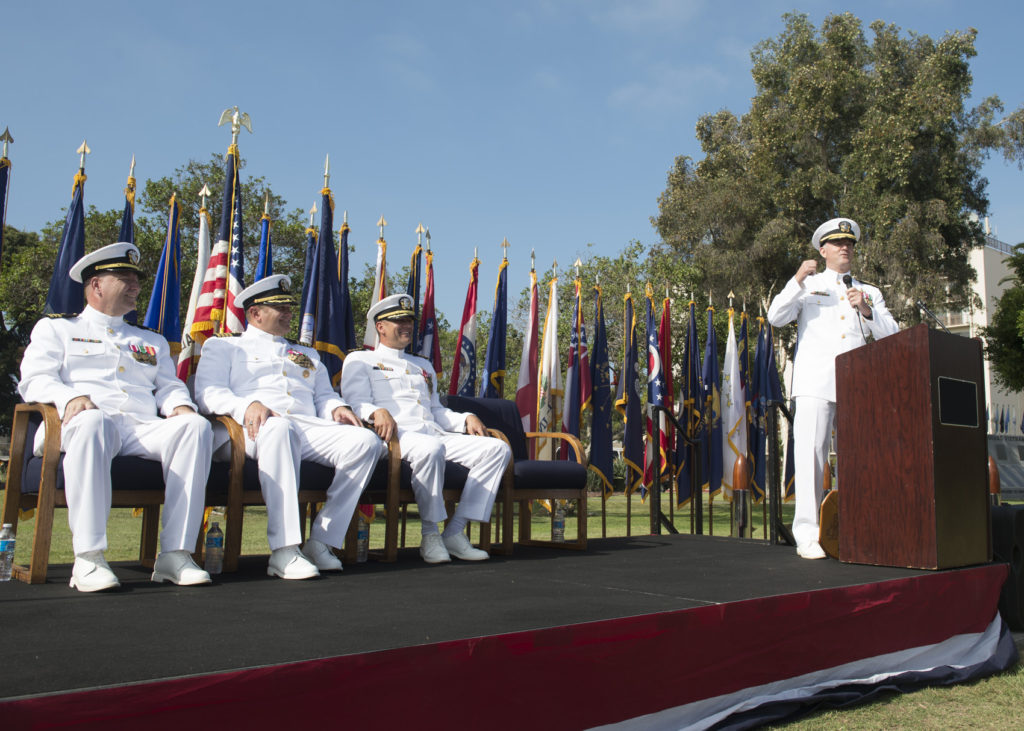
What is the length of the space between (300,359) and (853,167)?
53.4 ft

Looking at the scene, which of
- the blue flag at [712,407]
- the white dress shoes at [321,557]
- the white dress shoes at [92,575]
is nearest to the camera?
the white dress shoes at [92,575]

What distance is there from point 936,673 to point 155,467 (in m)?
2.99

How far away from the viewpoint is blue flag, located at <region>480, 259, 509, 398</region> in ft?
22.8

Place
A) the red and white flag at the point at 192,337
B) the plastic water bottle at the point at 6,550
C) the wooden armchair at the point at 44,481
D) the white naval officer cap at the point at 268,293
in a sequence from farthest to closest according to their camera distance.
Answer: the red and white flag at the point at 192,337
the white naval officer cap at the point at 268,293
the plastic water bottle at the point at 6,550
the wooden armchair at the point at 44,481

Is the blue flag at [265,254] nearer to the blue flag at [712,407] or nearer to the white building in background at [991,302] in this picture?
the blue flag at [712,407]

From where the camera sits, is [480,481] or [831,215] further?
[831,215]

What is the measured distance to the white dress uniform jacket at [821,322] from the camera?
408 cm

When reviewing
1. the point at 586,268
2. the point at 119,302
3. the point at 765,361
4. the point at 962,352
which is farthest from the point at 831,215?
the point at 119,302

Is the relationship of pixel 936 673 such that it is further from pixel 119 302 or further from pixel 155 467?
pixel 119 302

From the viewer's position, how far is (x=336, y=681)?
1554 mm

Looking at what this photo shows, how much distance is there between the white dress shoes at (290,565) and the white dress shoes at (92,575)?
0.60 metres

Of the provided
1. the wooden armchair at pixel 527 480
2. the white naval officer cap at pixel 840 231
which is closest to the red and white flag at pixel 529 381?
the wooden armchair at pixel 527 480

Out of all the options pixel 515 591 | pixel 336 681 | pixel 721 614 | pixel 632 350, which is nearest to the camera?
pixel 336 681

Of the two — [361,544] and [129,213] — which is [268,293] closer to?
[361,544]
